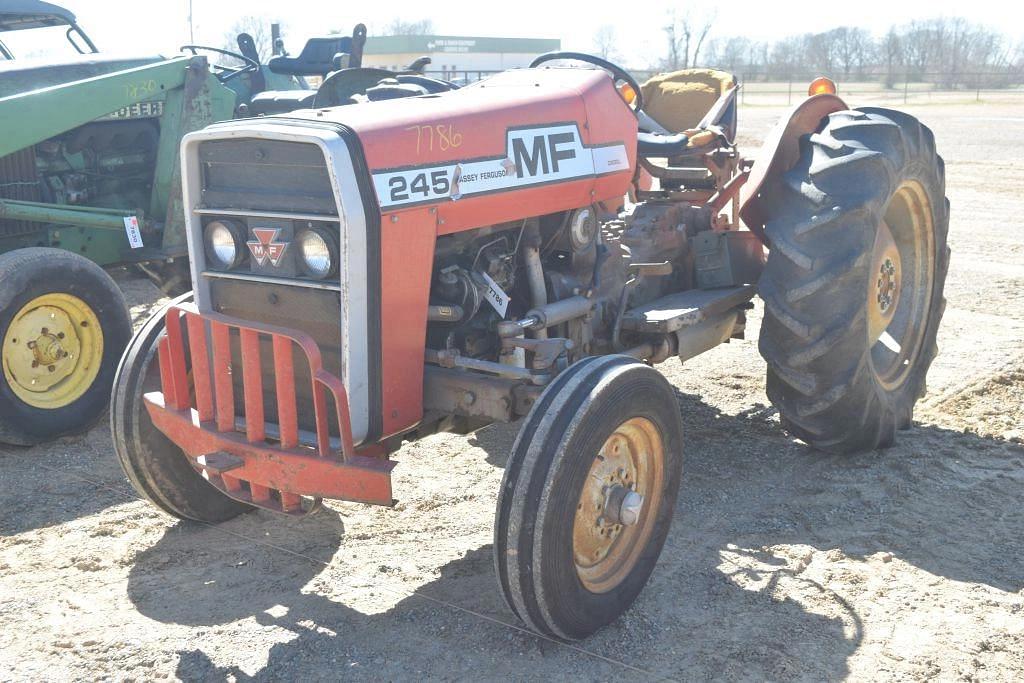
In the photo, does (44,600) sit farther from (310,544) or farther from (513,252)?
(513,252)

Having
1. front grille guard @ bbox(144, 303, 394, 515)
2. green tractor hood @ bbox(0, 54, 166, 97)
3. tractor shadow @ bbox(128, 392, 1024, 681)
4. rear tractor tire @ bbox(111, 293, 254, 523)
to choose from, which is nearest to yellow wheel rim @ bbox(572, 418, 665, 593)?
tractor shadow @ bbox(128, 392, 1024, 681)

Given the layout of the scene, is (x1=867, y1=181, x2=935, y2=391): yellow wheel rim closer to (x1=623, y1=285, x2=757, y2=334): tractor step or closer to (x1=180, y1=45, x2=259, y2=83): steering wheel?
(x1=623, y1=285, x2=757, y2=334): tractor step

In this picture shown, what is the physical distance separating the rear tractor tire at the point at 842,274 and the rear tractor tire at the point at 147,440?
247cm

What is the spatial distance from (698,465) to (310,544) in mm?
1818

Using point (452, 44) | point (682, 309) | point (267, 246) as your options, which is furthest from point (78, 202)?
point (452, 44)

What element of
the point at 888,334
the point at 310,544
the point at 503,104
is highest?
the point at 503,104

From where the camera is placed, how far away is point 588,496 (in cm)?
353

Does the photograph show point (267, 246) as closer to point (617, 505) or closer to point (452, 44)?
point (617, 505)

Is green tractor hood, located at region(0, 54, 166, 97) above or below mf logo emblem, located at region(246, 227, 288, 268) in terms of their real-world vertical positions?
above

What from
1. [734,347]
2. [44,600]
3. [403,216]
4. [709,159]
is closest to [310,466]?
[403,216]

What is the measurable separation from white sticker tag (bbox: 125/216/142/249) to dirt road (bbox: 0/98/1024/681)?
1.71 m

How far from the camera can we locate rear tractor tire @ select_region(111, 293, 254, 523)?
4137 mm

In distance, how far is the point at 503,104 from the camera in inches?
158

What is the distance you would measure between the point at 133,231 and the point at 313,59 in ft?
12.4
